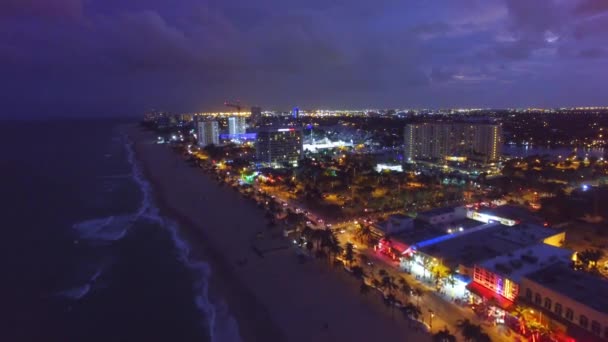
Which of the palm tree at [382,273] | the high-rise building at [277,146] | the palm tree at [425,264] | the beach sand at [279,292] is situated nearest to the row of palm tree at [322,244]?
the beach sand at [279,292]

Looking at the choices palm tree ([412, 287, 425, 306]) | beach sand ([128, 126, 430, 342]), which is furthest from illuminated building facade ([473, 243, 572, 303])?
beach sand ([128, 126, 430, 342])

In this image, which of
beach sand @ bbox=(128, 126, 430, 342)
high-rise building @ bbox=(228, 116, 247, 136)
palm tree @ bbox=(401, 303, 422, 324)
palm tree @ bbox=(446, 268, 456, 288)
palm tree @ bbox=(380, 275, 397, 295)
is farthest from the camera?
high-rise building @ bbox=(228, 116, 247, 136)

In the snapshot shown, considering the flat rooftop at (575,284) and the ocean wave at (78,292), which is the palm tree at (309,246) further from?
the ocean wave at (78,292)

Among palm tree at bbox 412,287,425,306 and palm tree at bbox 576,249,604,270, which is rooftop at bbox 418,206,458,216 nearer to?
palm tree at bbox 576,249,604,270

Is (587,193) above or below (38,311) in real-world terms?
above

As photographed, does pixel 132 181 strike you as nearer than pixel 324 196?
No

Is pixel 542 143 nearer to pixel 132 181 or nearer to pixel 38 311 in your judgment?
pixel 132 181

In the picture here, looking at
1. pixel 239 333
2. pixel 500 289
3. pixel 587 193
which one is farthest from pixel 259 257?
pixel 587 193
